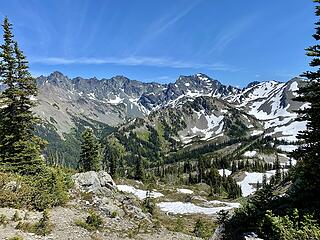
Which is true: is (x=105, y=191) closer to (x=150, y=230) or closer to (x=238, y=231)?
(x=150, y=230)

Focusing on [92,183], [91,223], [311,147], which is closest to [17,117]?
[92,183]

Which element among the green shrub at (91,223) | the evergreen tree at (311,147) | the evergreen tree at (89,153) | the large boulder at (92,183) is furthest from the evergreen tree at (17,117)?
the evergreen tree at (89,153)

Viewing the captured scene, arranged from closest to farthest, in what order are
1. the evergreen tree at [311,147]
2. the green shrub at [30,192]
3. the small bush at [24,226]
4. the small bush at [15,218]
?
the evergreen tree at [311,147]
the small bush at [24,226]
the small bush at [15,218]
the green shrub at [30,192]

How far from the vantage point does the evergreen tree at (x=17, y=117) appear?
3625 centimetres

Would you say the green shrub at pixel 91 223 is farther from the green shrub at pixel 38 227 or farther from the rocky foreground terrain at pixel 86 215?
the green shrub at pixel 38 227

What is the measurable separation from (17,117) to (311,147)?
99.7ft

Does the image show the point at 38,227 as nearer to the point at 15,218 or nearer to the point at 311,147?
the point at 15,218

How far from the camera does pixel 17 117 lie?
37312mm

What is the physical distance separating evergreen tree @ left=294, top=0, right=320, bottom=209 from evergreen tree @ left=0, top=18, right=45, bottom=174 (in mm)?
27498

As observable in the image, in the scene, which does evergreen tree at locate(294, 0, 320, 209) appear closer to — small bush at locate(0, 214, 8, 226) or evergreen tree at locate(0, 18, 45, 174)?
small bush at locate(0, 214, 8, 226)

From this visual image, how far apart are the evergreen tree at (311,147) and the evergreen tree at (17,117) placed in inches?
1083

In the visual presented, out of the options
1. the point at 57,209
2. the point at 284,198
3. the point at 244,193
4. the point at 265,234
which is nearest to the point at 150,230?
the point at 57,209

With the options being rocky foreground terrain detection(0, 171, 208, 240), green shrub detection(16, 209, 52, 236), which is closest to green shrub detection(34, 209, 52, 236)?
green shrub detection(16, 209, 52, 236)

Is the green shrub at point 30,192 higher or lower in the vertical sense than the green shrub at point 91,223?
higher
